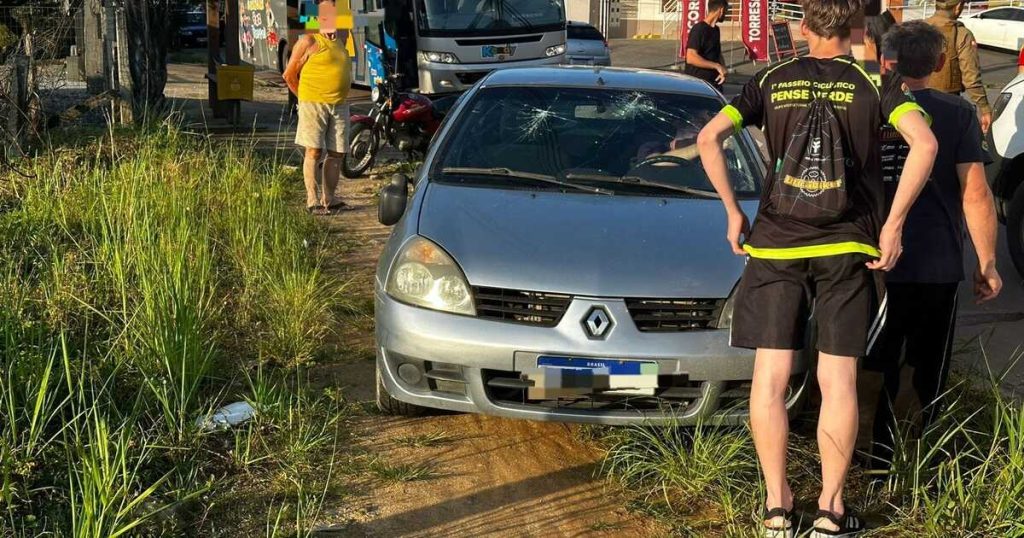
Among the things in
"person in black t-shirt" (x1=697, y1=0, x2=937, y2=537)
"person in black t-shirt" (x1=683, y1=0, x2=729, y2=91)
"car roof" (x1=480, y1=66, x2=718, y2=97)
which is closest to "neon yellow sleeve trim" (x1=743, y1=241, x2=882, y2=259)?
"person in black t-shirt" (x1=697, y1=0, x2=937, y2=537)

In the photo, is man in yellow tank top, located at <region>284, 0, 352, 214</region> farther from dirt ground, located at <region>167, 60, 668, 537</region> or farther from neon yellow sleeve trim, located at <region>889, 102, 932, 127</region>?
neon yellow sleeve trim, located at <region>889, 102, 932, 127</region>

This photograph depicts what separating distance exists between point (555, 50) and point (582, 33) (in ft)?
28.3

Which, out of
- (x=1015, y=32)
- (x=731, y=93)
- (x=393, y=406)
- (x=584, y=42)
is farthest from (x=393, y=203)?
(x=1015, y=32)

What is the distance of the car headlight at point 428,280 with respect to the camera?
429cm

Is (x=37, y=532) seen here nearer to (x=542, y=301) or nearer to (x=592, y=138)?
(x=542, y=301)

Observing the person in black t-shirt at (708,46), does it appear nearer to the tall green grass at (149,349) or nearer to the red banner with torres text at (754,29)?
the tall green grass at (149,349)

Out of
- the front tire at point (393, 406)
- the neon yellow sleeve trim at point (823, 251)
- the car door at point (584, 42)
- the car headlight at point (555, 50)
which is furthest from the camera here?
the car door at point (584, 42)

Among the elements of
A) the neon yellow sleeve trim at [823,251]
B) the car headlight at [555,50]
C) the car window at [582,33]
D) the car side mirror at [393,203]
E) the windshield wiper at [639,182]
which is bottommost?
the car side mirror at [393,203]

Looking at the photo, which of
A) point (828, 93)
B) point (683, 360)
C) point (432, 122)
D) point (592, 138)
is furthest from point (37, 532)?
point (432, 122)

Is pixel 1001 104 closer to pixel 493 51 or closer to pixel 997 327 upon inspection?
pixel 997 327

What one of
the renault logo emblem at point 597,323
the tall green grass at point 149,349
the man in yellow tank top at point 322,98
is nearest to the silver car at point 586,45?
the man in yellow tank top at point 322,98

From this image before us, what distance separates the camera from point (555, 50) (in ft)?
55.9

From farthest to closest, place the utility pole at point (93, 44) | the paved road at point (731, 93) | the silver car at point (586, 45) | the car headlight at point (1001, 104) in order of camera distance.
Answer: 1. the silver car at point (586, 45)
2. the utility pole at point (93, 44)
3. the car headlight at point (1001, 104)
4. the paved road at point (731, 93)

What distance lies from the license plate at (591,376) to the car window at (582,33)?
21845 millimetres
